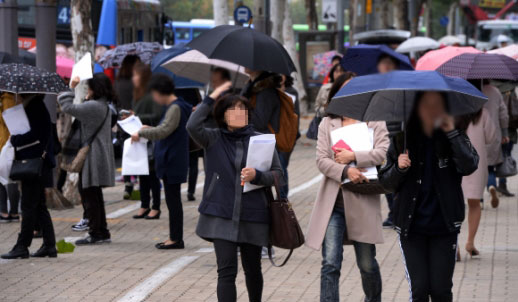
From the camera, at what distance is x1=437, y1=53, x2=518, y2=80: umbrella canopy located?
8.53 m

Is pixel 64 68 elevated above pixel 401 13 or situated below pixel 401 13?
below

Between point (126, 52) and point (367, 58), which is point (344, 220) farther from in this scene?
point (126, 52)

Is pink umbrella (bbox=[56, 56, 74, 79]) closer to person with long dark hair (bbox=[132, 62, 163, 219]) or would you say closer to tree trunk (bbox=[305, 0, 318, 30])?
person with long dark hair (bbox=[132, 62, 163, 219])

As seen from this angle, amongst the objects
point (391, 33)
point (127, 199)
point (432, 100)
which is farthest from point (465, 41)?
point (432, 100)

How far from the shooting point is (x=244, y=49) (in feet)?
24.9

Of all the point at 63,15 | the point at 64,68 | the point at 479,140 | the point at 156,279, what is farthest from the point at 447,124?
the point at 63,15

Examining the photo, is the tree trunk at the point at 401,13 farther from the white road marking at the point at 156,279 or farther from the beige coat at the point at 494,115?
the white road marking at the point at 156,279

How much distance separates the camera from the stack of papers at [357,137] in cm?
685

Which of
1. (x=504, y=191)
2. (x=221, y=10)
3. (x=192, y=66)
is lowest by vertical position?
(x=504, y=191)

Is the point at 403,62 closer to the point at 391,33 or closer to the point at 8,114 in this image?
the point at 8,114

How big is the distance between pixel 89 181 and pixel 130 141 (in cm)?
125

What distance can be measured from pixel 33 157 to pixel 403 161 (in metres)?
4.48

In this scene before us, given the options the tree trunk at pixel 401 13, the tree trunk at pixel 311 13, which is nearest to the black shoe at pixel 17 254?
the tree trunk at pixel 311 13

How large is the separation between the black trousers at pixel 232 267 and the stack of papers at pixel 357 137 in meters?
0.91
